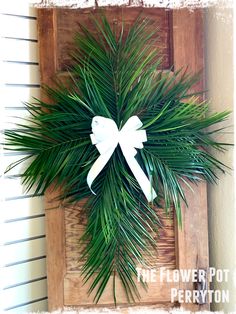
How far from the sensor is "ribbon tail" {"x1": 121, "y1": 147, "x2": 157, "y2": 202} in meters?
0.82

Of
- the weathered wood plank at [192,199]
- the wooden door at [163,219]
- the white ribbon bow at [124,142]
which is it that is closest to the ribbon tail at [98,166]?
the white ribbon bow at [124,142]

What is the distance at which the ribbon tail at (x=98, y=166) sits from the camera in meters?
0.81

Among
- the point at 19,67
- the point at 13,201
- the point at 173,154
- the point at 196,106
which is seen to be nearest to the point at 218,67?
the point at 196,106

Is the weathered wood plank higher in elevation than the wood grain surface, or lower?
lower

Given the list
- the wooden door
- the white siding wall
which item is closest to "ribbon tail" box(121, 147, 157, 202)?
the wooden door

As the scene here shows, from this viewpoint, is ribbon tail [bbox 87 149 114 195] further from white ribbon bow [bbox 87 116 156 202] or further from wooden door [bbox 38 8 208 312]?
wooden door [bbox 38 8 208 312]

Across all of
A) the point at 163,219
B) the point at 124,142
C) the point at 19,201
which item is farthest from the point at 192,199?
the point at 19,201

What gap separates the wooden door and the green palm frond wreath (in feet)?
0.12

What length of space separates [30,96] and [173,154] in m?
0.40

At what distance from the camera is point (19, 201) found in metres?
0.88

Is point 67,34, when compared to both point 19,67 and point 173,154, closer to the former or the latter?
point 19,67

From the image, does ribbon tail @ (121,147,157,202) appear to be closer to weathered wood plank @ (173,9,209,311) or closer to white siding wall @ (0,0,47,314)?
weathered wood plank @ (173,9,209,311)

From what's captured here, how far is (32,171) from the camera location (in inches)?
33.5

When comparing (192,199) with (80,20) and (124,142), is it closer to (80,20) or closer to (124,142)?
(124,142)
